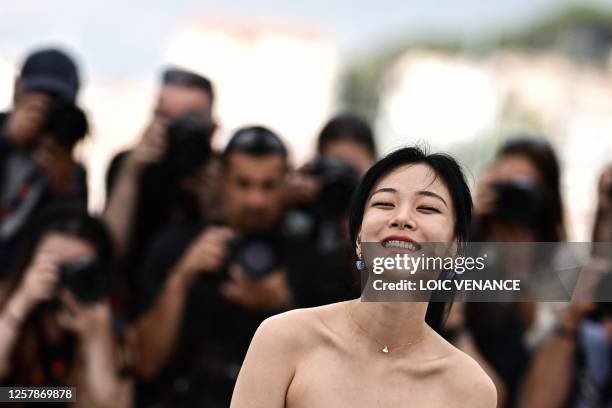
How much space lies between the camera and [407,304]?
1.60 meters

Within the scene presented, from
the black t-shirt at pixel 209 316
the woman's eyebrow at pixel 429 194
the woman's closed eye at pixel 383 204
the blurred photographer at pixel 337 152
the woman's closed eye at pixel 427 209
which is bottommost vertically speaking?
the black t-shirt at pixel 209 316

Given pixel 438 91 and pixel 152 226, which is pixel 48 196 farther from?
pixel 438 91

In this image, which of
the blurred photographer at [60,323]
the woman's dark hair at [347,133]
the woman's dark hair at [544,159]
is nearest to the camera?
the blurred photographer at [60,323]

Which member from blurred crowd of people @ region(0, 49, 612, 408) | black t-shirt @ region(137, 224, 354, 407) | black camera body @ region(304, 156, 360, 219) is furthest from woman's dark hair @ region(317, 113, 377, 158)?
black t-shirt @ region(137, 224, 354, 407)

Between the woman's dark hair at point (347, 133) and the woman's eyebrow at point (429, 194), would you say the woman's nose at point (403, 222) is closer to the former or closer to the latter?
the woman's eyebrow at point (429, 194)

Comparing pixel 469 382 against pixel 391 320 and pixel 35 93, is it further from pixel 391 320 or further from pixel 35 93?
pixel 35 93

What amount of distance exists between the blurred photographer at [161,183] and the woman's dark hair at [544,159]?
105cm

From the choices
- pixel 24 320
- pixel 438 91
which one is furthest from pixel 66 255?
pixel 438 91

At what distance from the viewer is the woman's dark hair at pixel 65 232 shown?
3.26m

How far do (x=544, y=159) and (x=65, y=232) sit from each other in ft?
5.40

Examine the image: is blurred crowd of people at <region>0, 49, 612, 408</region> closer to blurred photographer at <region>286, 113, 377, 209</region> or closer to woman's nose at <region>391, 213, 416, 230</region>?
blurred photographer at <region>286, 113, 377, 209</region>

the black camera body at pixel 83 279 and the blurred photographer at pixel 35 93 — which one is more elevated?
the blurred photographer at pixel 35 93

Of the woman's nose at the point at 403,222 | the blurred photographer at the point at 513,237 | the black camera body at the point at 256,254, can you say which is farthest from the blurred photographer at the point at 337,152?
the woman's nose at the point at 403,222

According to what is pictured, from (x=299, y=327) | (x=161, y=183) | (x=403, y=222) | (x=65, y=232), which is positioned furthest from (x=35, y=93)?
(x=403, y=222)
